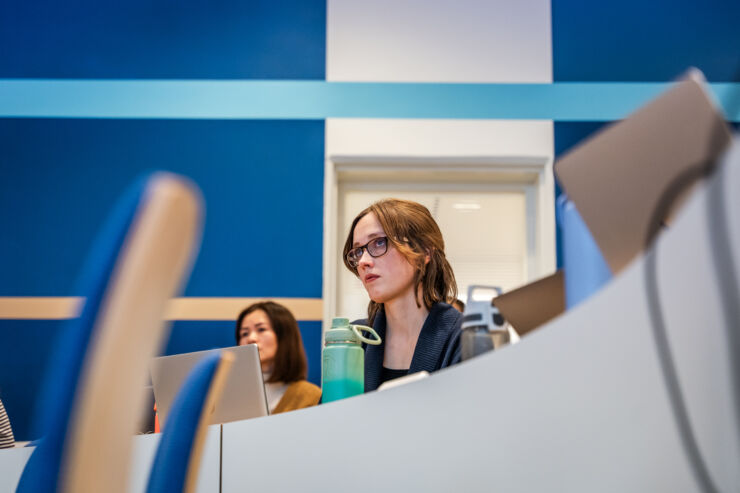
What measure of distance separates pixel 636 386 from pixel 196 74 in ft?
10.7

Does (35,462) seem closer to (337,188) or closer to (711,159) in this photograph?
(711,159)

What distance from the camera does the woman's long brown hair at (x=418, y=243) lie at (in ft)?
6.39

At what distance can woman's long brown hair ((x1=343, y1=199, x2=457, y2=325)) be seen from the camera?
195 cm

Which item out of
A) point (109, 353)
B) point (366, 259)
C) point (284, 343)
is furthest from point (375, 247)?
point (109, 353)

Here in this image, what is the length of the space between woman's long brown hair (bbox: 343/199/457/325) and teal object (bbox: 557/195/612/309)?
979mm

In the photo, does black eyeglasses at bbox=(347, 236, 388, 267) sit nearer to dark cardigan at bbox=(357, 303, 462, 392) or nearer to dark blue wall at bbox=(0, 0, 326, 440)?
dark cardigan at bbox=(357, 303, 462, 392)

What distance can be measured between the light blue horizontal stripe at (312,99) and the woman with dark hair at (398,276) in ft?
5.29

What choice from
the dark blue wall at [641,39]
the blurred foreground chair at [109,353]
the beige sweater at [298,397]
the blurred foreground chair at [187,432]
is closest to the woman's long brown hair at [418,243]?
the beige sweater at [298,397]

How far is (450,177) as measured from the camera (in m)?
3.65

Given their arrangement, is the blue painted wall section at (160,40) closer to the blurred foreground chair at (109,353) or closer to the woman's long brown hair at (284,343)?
the woman's long brown hair at (284,343)

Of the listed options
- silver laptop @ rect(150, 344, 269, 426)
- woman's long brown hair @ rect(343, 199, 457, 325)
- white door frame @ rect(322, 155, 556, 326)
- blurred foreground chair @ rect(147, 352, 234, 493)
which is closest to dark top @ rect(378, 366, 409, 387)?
woman's long brown hair @ rect(343, 199, 457, 325)

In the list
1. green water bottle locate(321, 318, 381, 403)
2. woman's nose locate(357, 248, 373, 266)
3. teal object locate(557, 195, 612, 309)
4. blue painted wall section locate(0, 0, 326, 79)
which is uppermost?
blue painted wall section locate(0, 0, 326, 79)

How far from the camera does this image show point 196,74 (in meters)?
3.57

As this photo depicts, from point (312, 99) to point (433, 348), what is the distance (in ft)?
6.74
